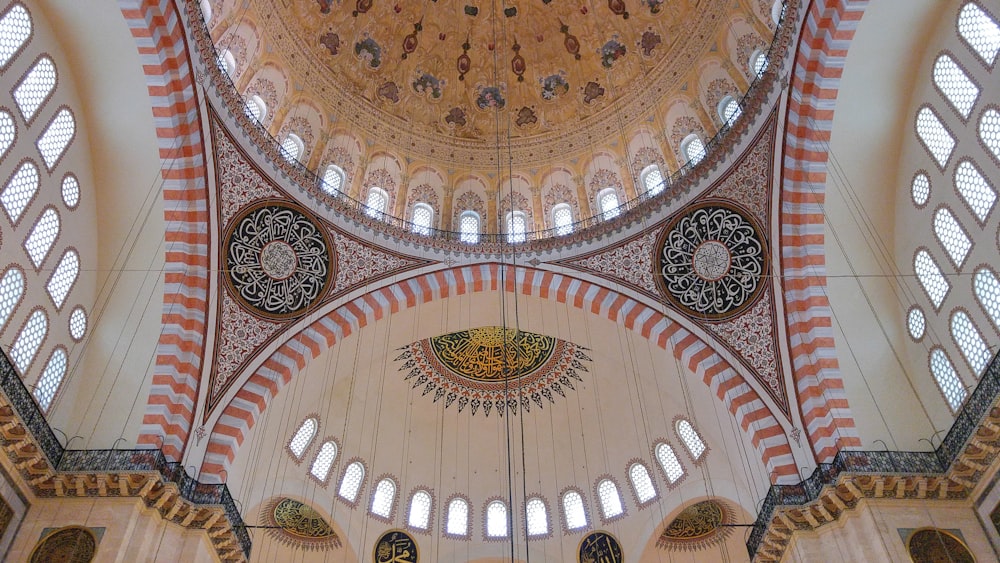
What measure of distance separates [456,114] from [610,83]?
2.85 meters

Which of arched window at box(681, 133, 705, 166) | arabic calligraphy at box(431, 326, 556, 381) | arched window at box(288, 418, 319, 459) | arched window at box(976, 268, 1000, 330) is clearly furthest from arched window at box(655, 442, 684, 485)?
arched window at box(288, 418, 319, 459)

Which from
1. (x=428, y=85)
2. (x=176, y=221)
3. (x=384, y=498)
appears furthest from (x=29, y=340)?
(x=428, y=85)

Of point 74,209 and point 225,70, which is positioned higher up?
point 225,70

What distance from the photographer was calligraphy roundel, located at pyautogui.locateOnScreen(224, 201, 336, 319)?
33.9 ft

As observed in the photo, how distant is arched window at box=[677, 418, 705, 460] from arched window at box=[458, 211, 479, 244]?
→ 471cm

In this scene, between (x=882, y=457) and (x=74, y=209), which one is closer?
(x=882, y=457)

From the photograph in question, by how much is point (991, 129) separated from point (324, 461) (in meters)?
10.7

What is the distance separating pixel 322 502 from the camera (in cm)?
1226

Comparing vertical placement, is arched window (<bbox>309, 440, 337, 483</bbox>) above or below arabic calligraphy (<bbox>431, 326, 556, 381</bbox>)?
below

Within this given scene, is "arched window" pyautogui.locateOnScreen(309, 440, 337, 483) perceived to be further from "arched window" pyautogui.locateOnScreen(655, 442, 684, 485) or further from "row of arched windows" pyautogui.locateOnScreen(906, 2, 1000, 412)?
"row of arched windows" pyautogui.locateOnScreen(906, 2, 1000, 412)

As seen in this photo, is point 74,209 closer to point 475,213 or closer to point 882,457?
point 475,213

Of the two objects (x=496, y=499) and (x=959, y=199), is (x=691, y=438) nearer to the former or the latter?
(x=496, y=499)

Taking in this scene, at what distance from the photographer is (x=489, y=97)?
1343 cm

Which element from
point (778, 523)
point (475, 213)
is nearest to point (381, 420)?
point (475, 213)
